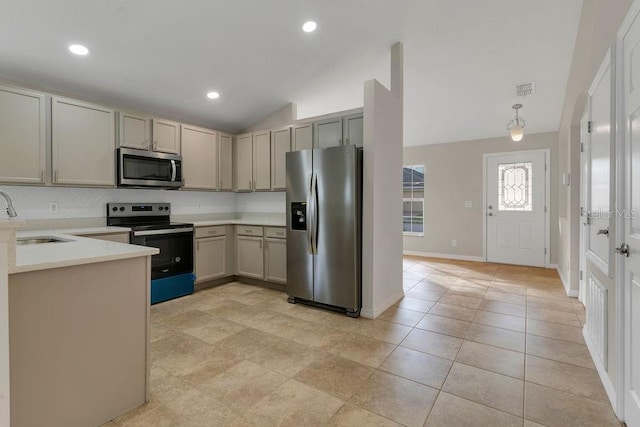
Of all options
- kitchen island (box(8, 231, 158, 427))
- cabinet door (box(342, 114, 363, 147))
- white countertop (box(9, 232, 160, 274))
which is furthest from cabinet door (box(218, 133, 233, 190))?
kitchen island (box(8, 231, 158, 427))

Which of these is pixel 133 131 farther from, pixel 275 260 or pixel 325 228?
pixel 325 228

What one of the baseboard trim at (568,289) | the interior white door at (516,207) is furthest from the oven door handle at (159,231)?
the interior white door at (516,207)

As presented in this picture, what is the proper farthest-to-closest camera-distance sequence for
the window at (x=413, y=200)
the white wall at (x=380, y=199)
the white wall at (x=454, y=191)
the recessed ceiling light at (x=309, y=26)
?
1. the window at (x=413, y=200)
2. the white wall at (x=454, y=191)
3. the white wall at (x=380, y=199)
4. the recessed ceiling light at (x=309, y=26)

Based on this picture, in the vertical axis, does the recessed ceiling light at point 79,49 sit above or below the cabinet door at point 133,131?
above

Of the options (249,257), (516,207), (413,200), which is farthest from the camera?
(413,200)

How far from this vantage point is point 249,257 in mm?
4418

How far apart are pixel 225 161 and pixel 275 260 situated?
5.86ft

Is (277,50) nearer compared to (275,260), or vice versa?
(277,50)

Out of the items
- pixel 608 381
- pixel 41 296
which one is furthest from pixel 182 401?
pixel 608 381

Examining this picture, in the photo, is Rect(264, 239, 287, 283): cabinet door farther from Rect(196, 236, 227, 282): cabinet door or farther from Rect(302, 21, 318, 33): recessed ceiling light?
Rect(302, 21, 318, 33): recessed ceiling light

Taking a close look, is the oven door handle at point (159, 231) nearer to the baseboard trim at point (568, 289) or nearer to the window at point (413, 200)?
the window at point (413, 200)

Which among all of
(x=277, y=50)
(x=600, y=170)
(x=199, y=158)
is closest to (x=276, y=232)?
(x=199, y=158)

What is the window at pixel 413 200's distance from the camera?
6633mm

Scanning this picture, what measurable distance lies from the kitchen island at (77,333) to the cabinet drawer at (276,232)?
2260 mm
